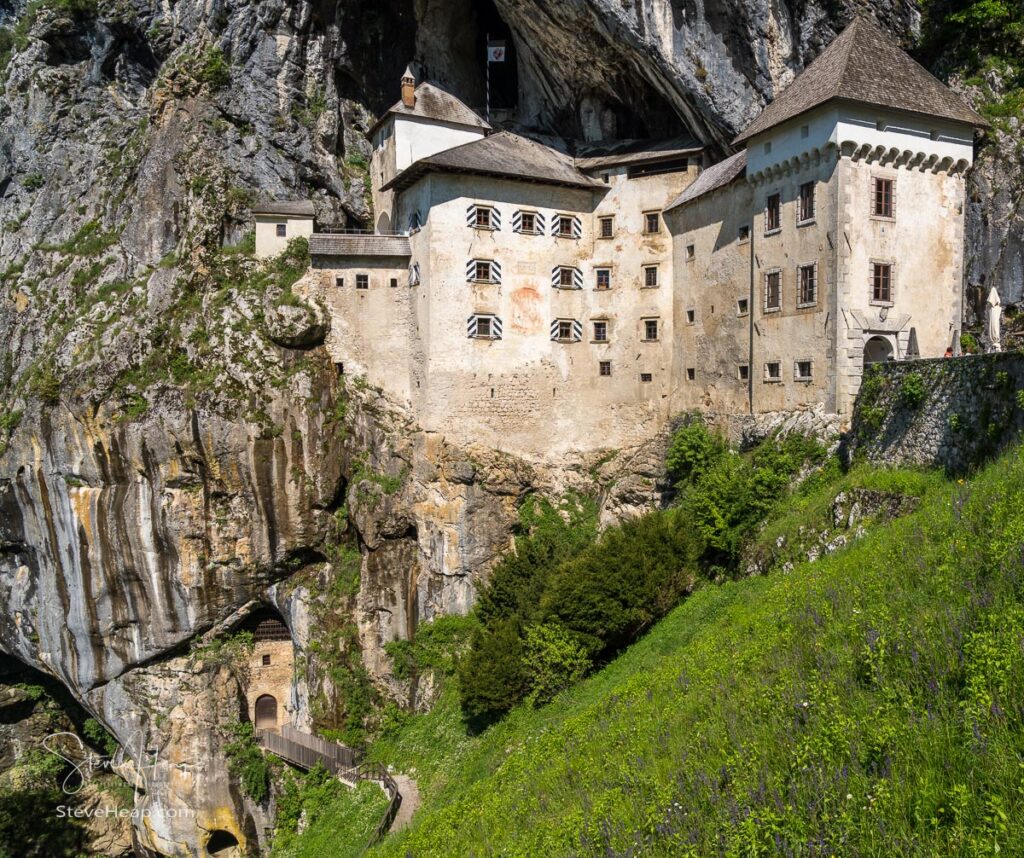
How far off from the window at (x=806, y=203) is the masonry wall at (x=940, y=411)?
229 inches

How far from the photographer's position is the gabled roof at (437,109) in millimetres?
34938

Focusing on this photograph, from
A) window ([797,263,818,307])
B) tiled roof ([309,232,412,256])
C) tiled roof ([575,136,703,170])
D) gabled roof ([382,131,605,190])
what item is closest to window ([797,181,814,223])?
window ([797,263,818,307])

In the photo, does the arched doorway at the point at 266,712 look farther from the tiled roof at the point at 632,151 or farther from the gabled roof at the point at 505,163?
the tiled roof at the point at 632,151

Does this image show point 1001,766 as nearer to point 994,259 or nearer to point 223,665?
point 994,259

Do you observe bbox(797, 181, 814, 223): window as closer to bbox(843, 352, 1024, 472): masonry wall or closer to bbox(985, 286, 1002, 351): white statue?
bbox(985, 286, 1002, 351): white statue

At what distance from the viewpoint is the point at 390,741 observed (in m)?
30.1

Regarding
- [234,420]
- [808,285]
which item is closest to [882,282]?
[808,285]

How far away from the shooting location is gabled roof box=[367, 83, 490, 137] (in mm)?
34938

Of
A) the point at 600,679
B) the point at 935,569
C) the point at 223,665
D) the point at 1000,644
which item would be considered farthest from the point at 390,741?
the point at 1000,644

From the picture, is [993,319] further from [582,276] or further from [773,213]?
[582,276]

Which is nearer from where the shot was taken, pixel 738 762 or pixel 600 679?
pixel 738 762

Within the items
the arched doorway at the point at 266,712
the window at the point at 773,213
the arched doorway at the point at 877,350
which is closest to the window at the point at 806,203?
the window at the point at 773,213

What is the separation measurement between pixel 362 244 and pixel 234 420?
28.6ft

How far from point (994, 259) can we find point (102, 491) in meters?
33.5
